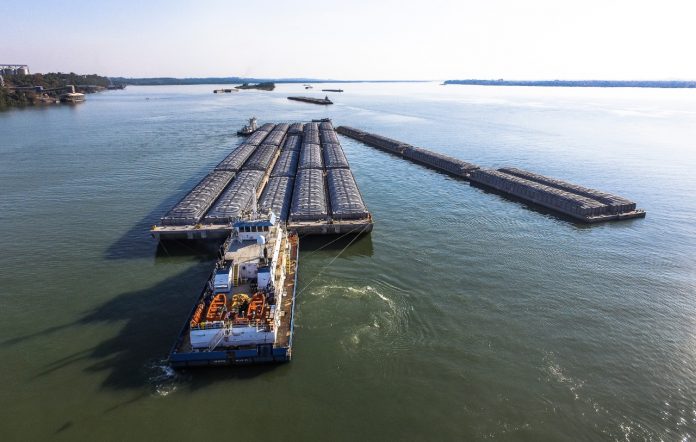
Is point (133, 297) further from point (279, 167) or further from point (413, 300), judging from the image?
point (279, 167)

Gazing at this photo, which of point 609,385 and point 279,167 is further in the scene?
point 279,167

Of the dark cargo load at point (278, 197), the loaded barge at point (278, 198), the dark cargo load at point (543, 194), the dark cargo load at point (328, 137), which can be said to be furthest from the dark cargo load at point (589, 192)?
the dark cargo load at point (278, 197)

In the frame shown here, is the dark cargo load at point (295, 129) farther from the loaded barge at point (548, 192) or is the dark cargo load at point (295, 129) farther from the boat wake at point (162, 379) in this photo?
the boat wake at point (162, 379)

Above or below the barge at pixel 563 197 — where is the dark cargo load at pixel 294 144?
above

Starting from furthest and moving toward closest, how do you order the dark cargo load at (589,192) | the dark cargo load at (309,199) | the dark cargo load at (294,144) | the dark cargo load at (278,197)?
the dark cargo load at (294,144) → the dark cargo load at (589,192) → the dark cargo load at (278,197) → the dark cargo load at (309,199)

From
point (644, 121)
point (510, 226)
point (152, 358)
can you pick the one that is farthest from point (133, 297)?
point (644, 121)

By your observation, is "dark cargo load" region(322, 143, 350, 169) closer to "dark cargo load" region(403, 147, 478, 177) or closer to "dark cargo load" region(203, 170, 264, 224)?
"dark cargo load" region(203, 170, 264, 224)
